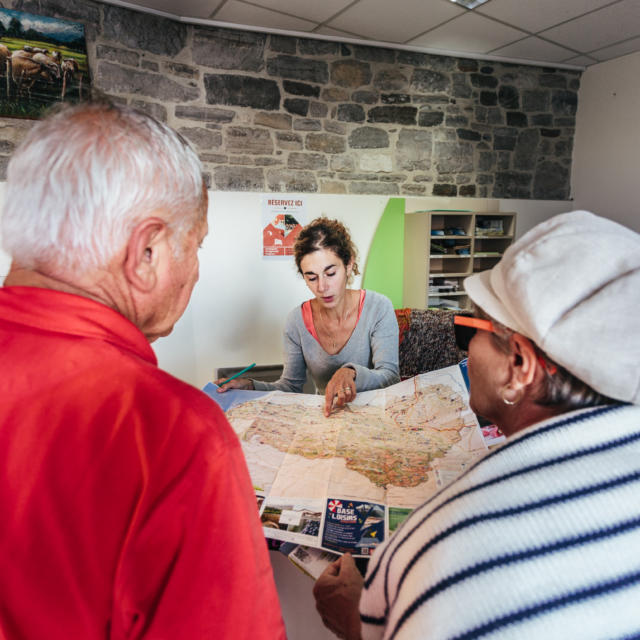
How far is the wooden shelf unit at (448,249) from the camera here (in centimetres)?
399

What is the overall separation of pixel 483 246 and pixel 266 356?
240cm

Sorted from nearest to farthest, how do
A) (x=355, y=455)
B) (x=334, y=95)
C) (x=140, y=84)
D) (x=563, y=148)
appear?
(x=355, y=455), (x=140, y=84), (x=334, y=95), (x=563, y=148)

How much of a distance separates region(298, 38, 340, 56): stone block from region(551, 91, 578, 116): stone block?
2363mm

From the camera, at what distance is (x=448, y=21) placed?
3.42 m

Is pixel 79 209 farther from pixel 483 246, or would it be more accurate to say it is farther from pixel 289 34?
pixel 483 246

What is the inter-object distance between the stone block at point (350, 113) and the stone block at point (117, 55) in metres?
1.63

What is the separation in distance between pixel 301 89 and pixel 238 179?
0.93 meters

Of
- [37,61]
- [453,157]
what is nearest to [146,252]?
[37,61]

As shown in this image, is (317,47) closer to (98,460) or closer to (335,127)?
(335,127)

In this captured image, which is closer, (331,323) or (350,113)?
(331,323)

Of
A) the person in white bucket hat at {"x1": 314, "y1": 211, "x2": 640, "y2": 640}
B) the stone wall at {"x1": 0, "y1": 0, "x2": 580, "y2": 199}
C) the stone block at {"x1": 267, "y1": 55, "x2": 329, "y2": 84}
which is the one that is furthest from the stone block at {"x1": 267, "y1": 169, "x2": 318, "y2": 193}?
the person in white bucket hat at {"x1": 314, "y1": 211, "x2": 640, "y2": 640}

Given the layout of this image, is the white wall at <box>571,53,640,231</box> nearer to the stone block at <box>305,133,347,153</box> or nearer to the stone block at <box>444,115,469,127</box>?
the stone block at <box>444,115,469,127</box>

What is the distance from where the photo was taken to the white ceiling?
3.12m

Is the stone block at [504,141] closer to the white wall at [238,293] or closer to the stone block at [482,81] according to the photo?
the stone block at [482,81]
